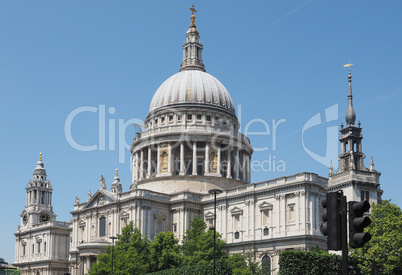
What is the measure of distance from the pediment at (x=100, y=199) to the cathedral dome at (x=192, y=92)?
81.8 feet

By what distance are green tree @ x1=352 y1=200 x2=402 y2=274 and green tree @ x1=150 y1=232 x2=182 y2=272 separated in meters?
31.8

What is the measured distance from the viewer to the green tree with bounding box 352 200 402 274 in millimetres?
61031

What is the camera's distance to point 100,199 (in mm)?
110750

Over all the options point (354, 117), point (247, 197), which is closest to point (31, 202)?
point (247, 197)

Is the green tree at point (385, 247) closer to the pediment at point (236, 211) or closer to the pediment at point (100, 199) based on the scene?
the pediment at point (236, 211)

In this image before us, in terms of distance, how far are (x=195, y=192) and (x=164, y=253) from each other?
939 inches

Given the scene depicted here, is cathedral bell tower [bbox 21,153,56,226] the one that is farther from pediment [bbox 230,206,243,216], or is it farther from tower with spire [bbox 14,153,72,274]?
pediment [bbox 230,206,243,216]

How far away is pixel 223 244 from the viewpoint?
92.0m

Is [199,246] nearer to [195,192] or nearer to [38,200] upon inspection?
[195,192]

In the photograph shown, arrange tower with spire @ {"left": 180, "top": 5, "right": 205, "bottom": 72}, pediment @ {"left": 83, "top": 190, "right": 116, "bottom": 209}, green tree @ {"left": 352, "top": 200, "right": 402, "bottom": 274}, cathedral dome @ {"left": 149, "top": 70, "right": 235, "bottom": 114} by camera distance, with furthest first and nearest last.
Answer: tower with spire @ {"left": 180, "top": 5, "right": 205, "bottom": 72} < cathedral dome @ {"left": 149, "top": 70, "right": 235, "bottom": 114} < pediment @ {"left": 83, "top": 190, "right": 116, "bottom": 209} < green tree @ {"left": 352, "top": 200, "right": 402, "bottom": 274}

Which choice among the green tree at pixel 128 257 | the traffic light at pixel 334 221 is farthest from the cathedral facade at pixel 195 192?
the traffic light at pixel 334 221

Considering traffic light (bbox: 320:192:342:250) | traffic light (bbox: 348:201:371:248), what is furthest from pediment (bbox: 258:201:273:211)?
traffic light (bbox: 348:201:371:248)

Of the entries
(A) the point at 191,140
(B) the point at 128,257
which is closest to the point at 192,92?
(A) the point at 191,140

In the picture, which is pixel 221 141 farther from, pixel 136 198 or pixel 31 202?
pixel 31 202
